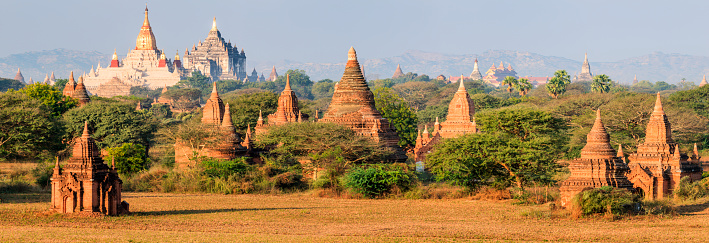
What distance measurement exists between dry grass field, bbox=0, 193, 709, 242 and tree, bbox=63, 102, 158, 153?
2073 cm

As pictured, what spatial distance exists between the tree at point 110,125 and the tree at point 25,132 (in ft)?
12.8

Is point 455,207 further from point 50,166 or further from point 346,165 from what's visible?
point 50,166

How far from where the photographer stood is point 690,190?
37125 mm

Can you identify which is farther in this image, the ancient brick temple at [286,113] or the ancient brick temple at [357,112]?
the ancient brick temple at [286,113]

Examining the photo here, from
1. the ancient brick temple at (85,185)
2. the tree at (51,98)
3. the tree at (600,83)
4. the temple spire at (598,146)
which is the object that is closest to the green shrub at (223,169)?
the ancient brick temple at (85,185)

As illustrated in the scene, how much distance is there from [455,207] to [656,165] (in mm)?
8379

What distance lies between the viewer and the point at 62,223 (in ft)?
95.8

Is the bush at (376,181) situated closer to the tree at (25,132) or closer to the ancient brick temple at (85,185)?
the ancient brick temple at (85,185)

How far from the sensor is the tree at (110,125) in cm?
5784

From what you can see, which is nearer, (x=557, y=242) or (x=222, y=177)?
(x=557, y=242)

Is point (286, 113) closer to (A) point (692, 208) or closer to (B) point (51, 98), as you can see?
(B) point (51, 98)

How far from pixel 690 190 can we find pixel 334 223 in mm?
13781

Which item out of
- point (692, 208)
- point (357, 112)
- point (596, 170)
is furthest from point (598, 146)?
point (357, 112)

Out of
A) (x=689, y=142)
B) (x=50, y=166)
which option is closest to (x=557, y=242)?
(x=50, y=166)
